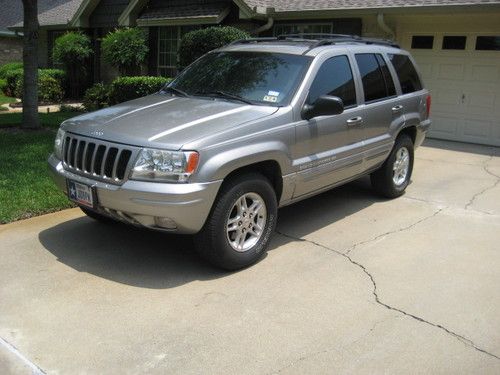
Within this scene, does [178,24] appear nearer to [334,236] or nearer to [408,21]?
[408,21]

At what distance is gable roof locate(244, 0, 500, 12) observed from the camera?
1055 cm

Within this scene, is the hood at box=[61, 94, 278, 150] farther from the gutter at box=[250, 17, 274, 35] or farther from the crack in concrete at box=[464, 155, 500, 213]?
the gutter at box=[250, 17, 274, 35]

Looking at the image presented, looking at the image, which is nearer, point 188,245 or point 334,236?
point 188,245

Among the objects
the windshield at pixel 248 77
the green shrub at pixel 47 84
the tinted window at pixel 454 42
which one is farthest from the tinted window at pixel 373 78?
the green shrub at pixel 47 84

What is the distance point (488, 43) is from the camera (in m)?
10.9

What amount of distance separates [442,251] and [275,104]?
2.14 m

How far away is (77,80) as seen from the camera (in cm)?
2016

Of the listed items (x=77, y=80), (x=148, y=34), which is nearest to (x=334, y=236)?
(x=148, y=34)

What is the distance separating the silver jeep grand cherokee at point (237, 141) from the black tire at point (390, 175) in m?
0.18

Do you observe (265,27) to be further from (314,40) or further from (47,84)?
(47,84)

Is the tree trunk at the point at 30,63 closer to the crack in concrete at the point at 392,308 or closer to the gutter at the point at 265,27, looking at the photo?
the gutter at the point at 265,27

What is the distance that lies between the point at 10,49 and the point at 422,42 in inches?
912

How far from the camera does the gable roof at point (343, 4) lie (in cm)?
1055

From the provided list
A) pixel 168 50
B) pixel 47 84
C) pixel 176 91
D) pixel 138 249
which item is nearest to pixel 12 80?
pixel 47 84
